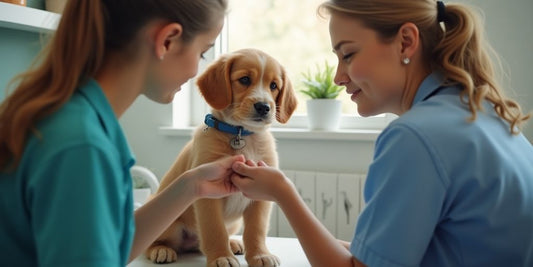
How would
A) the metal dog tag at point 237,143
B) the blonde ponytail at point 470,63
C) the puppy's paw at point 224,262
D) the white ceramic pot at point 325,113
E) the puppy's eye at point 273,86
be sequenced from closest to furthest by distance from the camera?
1. the blonde ponytail at point 470,63
2. the puppy's paw at point 224,262
3. the metal dog tag at point 237,143
4. the puppy's eye at point 273,86
5. the white ceramic pot at point 325,113

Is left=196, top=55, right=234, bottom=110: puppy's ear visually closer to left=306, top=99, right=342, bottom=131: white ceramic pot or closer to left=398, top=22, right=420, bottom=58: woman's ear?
left=398, top=22, right=420, bottom=58: woman's ear

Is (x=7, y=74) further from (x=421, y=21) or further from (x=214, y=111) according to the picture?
(x=421, y=21)

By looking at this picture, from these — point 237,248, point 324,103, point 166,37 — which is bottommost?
point 237,248

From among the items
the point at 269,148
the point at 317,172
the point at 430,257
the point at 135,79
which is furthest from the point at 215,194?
the point at 317,172

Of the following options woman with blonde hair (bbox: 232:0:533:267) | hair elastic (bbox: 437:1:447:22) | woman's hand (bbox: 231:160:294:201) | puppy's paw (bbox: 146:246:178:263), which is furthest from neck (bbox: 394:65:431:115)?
puppy's paw (bbox: 146:246:178:263)

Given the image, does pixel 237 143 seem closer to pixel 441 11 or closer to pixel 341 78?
pixel 341 78

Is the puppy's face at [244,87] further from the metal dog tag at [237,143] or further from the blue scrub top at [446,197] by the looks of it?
the blue scrub top at [446,197]

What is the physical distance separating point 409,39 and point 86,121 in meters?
0.65

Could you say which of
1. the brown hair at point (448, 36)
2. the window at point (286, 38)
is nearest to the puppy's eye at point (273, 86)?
the brown hair at point (448, 36)

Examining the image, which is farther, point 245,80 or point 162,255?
point 245,80

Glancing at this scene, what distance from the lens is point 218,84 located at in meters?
1.39

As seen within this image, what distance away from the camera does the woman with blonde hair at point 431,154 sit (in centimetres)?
82

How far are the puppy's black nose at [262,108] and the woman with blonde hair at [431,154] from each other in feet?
0.89

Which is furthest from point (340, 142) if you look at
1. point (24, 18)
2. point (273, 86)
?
point (24, 18)
